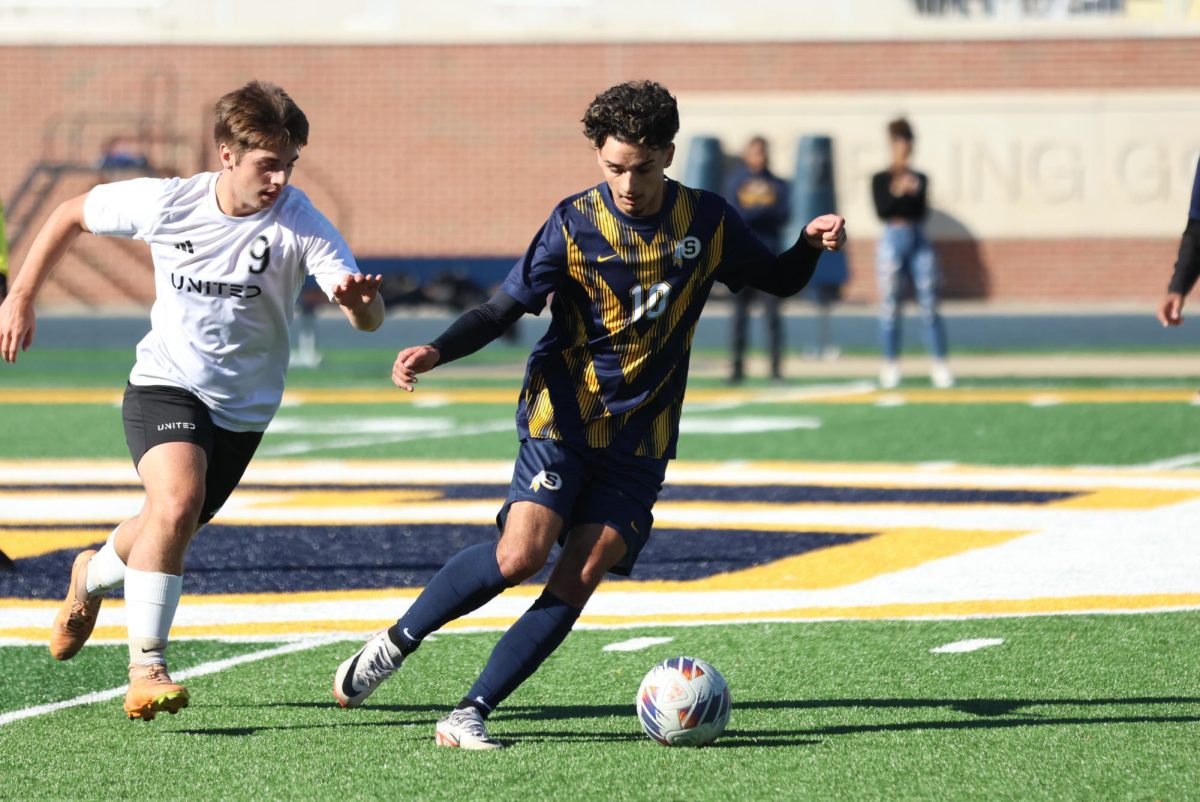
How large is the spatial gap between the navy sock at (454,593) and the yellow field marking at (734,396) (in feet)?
36.2

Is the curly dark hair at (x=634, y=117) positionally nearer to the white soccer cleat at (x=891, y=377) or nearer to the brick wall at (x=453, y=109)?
the white soccer cleat at (x=891, y=377)

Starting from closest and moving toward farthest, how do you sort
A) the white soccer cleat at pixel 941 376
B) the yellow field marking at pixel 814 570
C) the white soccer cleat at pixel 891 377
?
1. the yellow field marking at pixel 814 570
2. the white soccer cleat at pixel 941 376
3. the white soccer cleat at pixel 891 377

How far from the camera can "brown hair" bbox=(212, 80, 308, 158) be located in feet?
18.1

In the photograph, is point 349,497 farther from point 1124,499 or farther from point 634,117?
point 634,117

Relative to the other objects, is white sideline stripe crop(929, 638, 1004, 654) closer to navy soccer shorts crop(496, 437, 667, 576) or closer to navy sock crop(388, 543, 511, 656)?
navy soccer shorts crop(496, 437, 667, 576)

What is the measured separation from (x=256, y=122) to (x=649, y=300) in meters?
1.22

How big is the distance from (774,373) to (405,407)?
12.2 feet

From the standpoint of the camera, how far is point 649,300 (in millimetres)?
5430

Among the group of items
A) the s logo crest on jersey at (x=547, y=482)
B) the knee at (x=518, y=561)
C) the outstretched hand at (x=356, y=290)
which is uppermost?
the outstretched hand at (x=356, y=290)

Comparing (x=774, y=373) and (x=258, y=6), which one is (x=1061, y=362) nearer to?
(x=774, y=373)

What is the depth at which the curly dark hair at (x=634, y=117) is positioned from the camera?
517cm

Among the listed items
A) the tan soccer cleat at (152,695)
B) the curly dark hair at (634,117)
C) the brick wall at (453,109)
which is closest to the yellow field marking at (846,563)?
the tan soccer cleat at (152,695)

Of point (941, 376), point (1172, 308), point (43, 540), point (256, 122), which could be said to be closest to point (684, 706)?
point (256, 122)

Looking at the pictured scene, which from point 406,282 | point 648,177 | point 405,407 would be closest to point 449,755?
point 648,177
